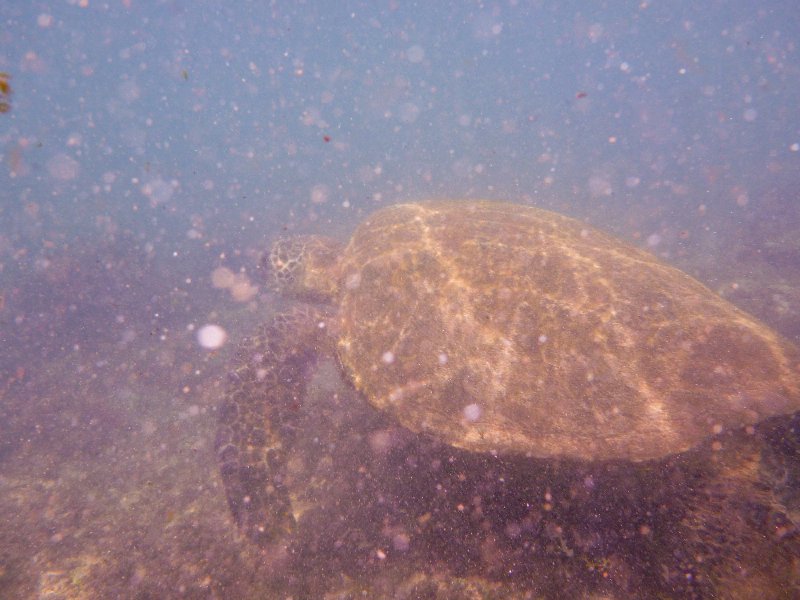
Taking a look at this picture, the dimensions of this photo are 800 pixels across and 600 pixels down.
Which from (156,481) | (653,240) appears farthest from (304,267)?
(653,240)

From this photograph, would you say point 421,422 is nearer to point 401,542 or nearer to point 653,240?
point 401,542

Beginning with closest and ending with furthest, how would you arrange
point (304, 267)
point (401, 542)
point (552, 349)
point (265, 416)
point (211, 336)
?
point (552, 349), point (401, 542), point (265, 416), point (304, 267), point (211, 336)

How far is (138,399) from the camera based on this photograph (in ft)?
36.7

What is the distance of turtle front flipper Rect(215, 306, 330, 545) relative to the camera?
17.1 ft

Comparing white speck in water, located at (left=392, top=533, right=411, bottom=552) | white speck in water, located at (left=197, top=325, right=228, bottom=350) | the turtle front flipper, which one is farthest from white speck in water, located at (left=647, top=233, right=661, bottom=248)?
white speck in water, located at (left=197, top=325, right=228, bottom=350)

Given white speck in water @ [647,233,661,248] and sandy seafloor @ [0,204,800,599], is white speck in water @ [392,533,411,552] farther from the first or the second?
white speck in water @ [647,233,661,248]

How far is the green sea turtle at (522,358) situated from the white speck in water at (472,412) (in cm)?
1

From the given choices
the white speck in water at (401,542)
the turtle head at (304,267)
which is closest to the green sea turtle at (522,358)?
the turtle head at (304,267)

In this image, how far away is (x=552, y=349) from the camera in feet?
12.6

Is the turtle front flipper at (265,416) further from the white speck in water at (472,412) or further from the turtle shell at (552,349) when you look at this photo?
the white speck in water at (472,412)

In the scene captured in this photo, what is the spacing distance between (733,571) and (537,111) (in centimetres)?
9782

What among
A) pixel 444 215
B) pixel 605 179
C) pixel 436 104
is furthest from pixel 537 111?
pixel 444 215

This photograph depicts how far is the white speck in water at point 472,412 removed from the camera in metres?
3.86

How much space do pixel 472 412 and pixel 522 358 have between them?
0.80 m
